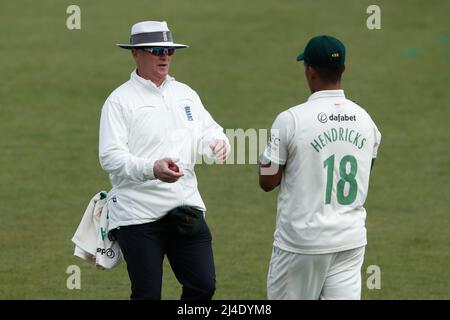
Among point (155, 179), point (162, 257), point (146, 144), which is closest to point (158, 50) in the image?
point (146, 144)

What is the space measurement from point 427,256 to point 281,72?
1064 centimetres

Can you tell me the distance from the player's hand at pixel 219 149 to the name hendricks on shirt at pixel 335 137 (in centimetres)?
115

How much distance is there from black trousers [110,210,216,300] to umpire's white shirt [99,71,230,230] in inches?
3.9

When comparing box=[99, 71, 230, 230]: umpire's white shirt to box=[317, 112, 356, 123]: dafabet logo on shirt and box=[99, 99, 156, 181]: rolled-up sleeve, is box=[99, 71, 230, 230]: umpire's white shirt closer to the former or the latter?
box=[99, 99, 156, 181]: rolled-up sleeve

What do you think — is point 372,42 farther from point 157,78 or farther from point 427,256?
point 157,78

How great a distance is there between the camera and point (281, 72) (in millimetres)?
22906

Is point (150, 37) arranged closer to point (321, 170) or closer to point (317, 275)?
point (321, 170)

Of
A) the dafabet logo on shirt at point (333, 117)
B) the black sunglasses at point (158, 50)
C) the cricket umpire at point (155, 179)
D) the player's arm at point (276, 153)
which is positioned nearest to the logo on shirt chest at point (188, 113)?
the cricket umpire at point (155, 179)

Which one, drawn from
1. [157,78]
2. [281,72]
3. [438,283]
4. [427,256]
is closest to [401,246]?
[427,256]

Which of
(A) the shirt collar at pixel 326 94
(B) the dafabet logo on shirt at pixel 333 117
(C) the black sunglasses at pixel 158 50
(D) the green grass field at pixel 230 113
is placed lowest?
(D) the green grass field at pixel 230 113

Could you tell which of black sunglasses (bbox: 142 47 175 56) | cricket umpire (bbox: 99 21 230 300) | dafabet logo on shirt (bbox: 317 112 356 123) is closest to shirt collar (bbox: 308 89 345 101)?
dafabet logo on shirt (bbox: 317 112 356 123)

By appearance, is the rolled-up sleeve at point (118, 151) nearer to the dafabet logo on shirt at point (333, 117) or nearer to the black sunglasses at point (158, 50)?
the black sunglasses at point (158, 50)

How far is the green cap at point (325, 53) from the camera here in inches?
285

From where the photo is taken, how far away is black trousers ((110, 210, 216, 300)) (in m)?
8.11
